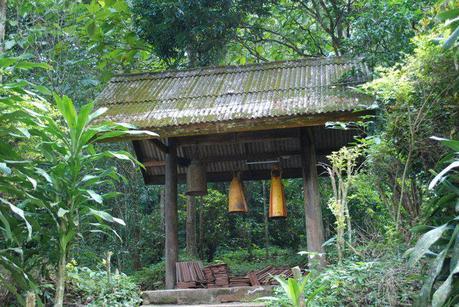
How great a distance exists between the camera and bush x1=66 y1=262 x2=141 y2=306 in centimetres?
494

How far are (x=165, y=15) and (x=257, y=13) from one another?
84.1 inches

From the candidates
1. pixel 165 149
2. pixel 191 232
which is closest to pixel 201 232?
pixel 191 232

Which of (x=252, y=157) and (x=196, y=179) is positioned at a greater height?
(x=252, y=157)

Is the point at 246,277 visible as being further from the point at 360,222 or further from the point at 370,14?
the point at 370,14

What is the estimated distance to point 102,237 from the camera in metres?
11.0

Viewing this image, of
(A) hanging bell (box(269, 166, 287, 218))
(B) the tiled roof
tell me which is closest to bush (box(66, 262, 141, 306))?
(B) the tiled roof

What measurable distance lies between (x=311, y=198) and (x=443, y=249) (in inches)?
100

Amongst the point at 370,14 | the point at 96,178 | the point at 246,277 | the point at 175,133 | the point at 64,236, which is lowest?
the point at 246,277

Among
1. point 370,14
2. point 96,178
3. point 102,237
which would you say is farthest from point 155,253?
point 96,178

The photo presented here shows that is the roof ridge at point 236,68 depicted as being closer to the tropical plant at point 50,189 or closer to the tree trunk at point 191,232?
the tree trunk at point 191,232

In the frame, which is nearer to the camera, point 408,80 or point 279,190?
point 408,80

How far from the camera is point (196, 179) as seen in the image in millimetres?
6562

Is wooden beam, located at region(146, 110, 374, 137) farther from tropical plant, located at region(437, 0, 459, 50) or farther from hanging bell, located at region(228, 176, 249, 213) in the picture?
tropical plant, located at region(437, 0, 459, 50)

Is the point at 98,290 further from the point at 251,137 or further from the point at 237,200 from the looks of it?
the point at 251,137
